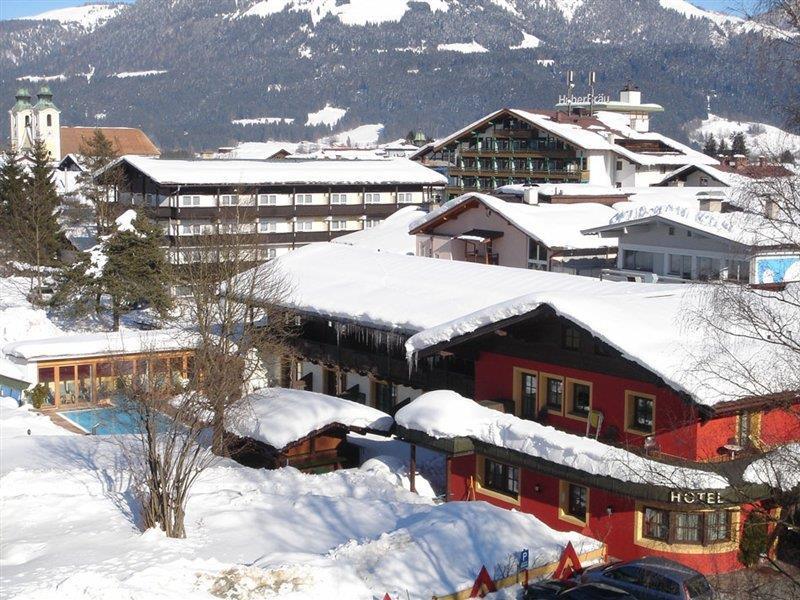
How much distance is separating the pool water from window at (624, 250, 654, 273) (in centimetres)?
1887

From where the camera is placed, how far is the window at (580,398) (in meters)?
22.4

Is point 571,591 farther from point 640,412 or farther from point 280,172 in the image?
point 280,172

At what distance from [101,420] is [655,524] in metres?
19.5

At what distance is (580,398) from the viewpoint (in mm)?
22625

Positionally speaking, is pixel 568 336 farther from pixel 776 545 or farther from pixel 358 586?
pixel 358 586

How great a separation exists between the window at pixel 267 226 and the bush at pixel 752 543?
46.9 meters

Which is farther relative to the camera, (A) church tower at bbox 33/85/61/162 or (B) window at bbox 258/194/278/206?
(A) church tower at bbox 33/85/61/162

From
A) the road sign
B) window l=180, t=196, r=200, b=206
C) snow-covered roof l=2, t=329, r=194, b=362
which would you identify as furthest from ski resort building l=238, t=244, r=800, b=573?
window l=180, t=196, r=200, b=206

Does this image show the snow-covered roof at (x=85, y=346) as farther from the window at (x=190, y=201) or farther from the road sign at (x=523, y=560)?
the window at (x=190, y=201)

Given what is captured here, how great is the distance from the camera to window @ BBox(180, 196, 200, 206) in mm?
60147

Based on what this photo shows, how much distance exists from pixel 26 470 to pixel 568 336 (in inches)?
509

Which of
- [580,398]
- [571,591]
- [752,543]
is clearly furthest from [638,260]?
[571,591]

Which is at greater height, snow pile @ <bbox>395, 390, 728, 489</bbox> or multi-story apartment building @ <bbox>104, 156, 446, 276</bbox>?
multi-story apartment building @ <bbox>104, 156, 446, 276</bbox>

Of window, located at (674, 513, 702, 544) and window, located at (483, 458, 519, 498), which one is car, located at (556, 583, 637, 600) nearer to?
window, located at (674, 513, 702, 544)
